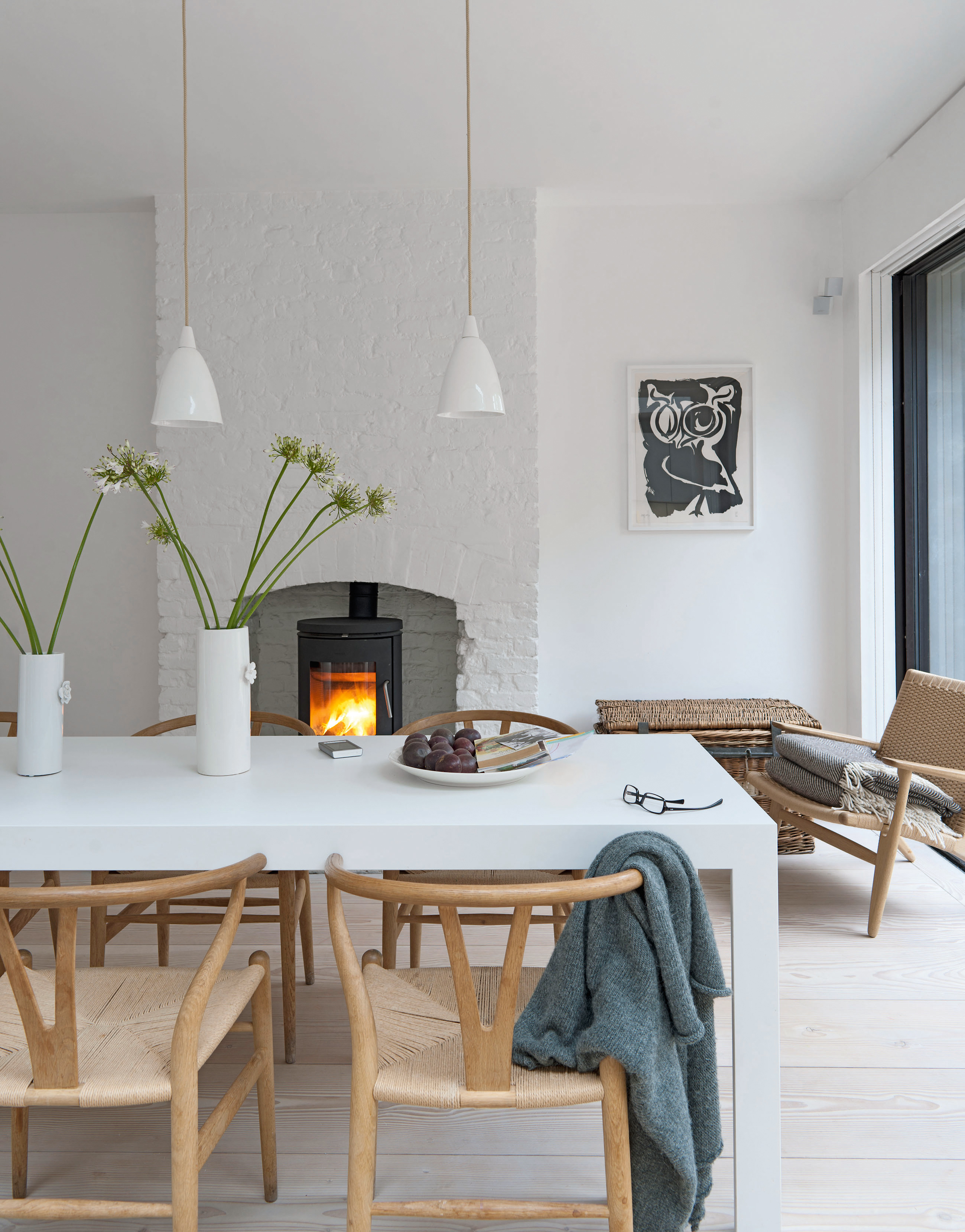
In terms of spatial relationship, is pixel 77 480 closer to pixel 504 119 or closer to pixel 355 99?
pixel 355 99

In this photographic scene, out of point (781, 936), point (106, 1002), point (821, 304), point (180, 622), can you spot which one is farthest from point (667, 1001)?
point (821, 304)

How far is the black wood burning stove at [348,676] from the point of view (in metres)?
3.80

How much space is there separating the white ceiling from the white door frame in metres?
0.59

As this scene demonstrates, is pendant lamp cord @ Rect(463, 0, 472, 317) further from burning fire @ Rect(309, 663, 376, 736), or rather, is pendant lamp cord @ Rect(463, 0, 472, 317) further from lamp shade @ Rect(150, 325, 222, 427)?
burning fire @ Rect(309, 663, 376, 736)

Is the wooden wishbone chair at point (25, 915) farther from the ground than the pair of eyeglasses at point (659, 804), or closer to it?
closer to it

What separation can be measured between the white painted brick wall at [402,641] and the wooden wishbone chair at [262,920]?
178cm

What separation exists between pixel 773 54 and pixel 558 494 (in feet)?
6.27

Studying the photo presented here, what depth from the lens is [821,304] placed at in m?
4.09

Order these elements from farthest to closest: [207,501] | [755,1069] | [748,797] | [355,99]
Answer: [207,501] → [355,99] → [748,797] → [755,1069]

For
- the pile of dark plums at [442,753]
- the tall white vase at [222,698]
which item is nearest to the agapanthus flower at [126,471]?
the tall white vase at [222,698]

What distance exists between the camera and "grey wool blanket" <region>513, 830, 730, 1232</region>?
1.32 metres

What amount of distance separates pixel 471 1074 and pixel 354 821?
0.45 metres

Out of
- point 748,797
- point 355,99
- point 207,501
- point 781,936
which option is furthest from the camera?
point 207,501

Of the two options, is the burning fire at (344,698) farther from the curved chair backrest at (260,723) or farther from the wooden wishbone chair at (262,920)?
the wooden wishbone chair at (262,920)
